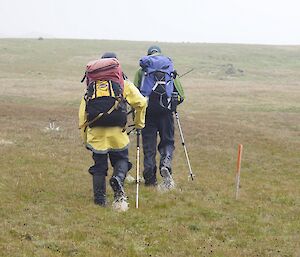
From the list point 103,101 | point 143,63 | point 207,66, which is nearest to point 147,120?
point 143,63

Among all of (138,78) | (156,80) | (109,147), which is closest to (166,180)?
(109,147)

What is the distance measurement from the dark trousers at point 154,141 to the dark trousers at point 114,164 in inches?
→ 78.0

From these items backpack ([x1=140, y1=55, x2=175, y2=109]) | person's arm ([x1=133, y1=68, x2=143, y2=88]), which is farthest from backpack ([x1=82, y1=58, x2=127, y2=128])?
person's arm ([x1=133, y1=68, x2=143, y2=88])

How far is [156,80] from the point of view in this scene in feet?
42.6

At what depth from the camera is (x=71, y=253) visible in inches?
336

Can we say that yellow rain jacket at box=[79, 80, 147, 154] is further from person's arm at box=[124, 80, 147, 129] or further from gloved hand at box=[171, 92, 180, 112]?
gloved hand at box=[171, 92, 180, 112]

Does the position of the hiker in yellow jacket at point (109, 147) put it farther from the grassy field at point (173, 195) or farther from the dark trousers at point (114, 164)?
the grassy field at point (173, 195)

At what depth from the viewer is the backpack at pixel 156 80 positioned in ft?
42.4

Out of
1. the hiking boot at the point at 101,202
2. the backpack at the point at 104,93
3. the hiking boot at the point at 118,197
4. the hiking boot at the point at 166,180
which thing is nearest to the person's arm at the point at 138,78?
the backpack at the point at 104,93

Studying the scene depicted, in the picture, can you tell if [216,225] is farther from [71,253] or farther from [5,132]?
[5,132]

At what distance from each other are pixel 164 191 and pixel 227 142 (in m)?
10.5

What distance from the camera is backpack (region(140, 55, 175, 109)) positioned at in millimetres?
12930

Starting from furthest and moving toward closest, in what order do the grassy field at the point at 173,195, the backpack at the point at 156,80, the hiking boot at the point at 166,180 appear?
the hiking boot at the point at 166,180 < the backpack at the point at 156,80 < the grassy field at the point at 173,195

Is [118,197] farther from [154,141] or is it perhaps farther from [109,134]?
[154,141]
